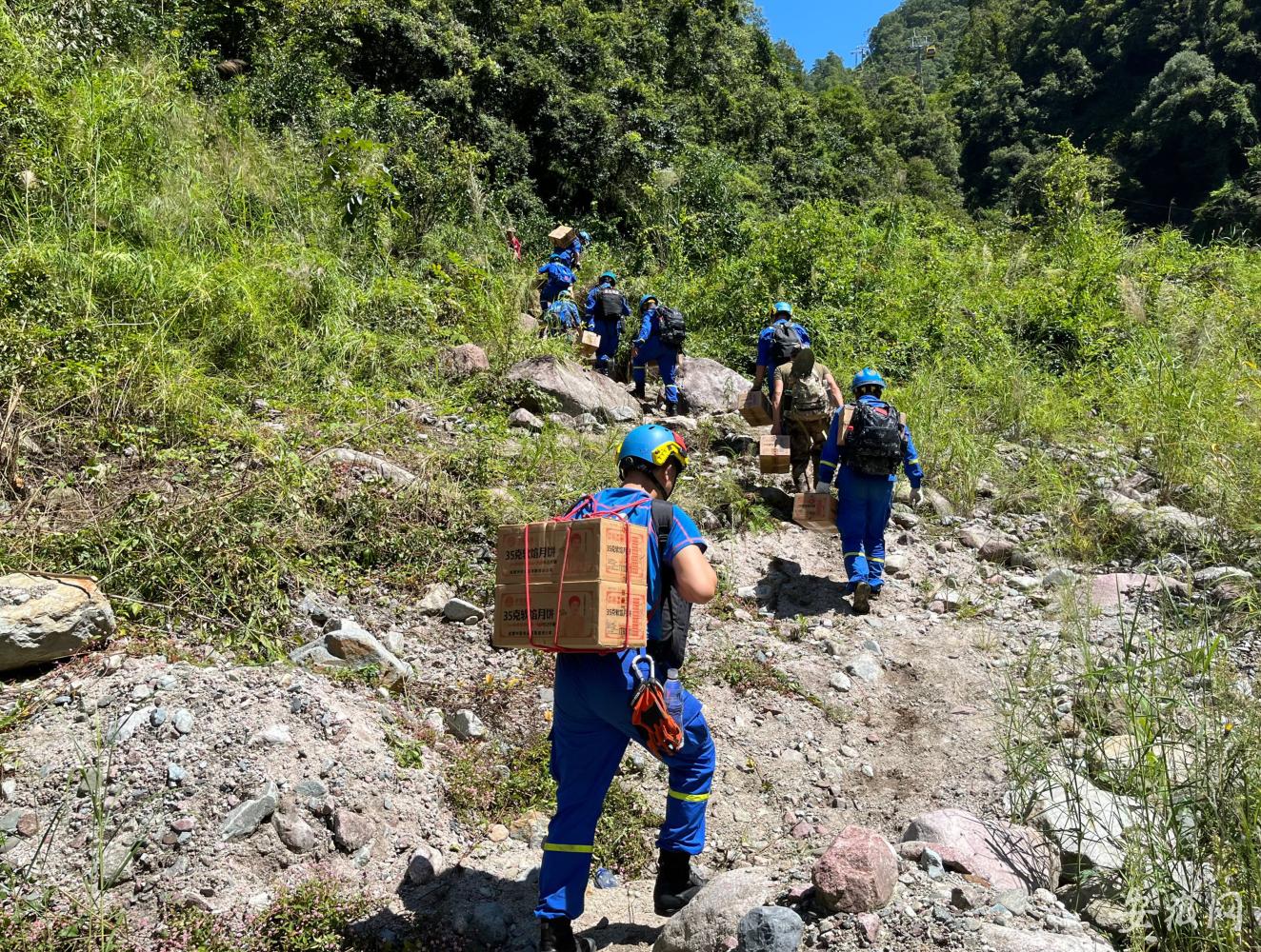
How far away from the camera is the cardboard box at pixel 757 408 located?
791 cm

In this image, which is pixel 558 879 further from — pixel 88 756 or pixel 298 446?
pixel 298 446

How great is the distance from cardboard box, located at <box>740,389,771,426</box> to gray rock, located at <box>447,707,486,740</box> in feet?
14.7

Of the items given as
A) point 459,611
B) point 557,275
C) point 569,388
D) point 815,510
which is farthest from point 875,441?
point 557,275

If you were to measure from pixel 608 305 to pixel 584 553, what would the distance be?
751 cm

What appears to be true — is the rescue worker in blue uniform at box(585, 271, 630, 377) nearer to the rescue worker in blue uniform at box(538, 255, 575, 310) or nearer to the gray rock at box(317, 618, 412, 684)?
the rescue worker in blue uniform at box(538, 255, 575, 310)

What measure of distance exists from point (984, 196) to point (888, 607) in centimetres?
3804

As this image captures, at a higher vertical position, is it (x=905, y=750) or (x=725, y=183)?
(x=725, y=183)

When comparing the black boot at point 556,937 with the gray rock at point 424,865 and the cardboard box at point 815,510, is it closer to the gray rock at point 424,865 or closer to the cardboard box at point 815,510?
the gray rock at point 424,865

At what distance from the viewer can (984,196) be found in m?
38.9

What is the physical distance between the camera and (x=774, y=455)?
725 centimetres

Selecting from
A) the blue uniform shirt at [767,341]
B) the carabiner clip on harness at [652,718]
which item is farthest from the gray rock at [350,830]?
the blue uniform shirt at [767,341]

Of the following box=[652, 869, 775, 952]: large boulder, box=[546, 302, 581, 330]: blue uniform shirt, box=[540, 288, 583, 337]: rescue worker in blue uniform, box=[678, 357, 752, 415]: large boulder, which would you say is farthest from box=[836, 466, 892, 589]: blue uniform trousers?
box=[546, 302, 581, 330]: blue uniform shirt

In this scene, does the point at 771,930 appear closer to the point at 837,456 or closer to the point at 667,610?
the point at 667,610

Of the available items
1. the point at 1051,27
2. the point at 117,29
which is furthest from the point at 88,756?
the point at 1051,27
